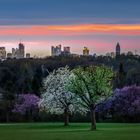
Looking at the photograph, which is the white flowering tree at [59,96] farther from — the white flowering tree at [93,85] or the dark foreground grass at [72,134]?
the dark foreground grass at [72,134]

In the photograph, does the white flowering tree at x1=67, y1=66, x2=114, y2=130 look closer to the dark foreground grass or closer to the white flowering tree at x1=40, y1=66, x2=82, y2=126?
the dark foreground grass

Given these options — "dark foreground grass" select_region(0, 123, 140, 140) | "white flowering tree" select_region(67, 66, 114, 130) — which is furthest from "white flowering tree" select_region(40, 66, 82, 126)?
"dark foreground grass" select_region(0, 123, 140, 140)

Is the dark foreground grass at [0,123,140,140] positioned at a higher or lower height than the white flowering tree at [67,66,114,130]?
lower

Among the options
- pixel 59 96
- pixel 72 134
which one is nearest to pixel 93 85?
pixel 72 134

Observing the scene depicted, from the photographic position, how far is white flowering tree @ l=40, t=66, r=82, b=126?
9094 centimetres

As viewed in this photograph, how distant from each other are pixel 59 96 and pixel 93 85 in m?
19.3

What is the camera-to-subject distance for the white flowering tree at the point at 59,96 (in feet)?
298

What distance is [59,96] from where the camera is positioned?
92188 millimetres

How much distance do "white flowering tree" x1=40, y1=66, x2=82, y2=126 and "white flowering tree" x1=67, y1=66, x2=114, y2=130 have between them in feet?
43.3

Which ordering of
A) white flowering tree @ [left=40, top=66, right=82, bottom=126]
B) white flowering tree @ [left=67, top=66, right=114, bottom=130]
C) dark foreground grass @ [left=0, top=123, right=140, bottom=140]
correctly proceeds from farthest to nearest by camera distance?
white flowering tree @ [left=40, top=66, right=82, bottom=126], white flowering tree @ [left=67, top=66, right=114, bottom=130], dark foreground grass @ [left=0, top=123, right=140, bottom=140]

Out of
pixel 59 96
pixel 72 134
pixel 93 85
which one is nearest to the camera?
pixel 72 134

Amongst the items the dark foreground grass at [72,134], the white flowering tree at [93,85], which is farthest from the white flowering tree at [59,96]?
the dark foreground grass at [72,134]

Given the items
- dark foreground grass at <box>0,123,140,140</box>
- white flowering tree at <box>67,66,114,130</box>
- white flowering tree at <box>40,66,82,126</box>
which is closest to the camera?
dark foreground grass at <box>0,123,140,140</box>

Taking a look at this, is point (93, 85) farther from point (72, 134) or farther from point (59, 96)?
point (59, 96)
